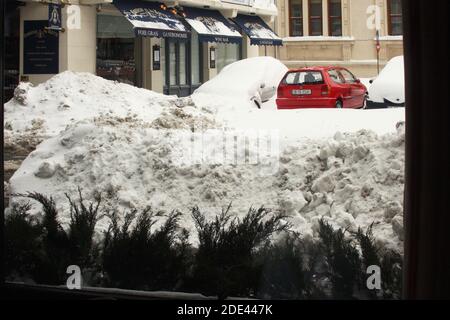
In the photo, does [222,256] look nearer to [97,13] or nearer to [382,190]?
[382,190]

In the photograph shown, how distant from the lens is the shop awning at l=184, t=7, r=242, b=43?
15.7ft

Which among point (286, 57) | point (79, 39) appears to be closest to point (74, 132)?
point (79, 39)

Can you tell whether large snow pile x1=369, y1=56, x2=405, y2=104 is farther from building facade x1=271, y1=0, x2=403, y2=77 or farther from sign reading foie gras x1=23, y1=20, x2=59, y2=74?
sign reading foie gras x1=23, y1=20, x2=59, y2=74

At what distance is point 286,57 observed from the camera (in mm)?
4582

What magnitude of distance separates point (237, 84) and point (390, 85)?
1.26 m

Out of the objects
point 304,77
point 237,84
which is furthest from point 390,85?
point 237,84

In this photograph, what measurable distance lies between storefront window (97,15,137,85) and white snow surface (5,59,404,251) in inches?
3.9

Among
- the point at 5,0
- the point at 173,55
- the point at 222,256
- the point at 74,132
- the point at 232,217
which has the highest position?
the point at 5,0

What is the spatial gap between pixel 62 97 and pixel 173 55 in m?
0.96

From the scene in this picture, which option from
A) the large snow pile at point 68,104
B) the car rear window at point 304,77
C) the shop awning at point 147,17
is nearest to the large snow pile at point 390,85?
the car rear window at point 304,77

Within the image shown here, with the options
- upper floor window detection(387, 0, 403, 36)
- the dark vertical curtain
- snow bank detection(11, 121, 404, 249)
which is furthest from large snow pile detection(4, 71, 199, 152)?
the dark vertical curtain
